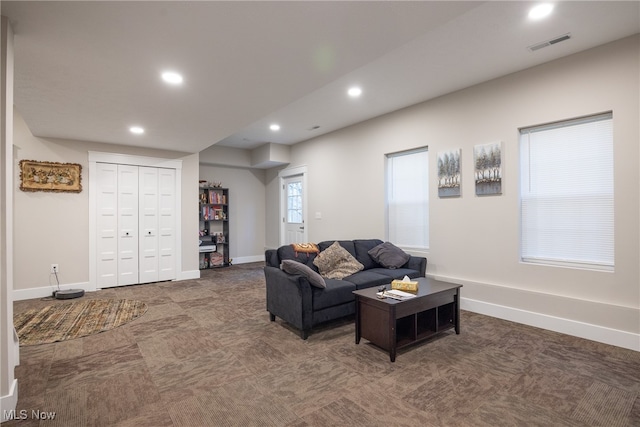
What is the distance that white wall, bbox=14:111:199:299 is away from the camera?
4570 millimetres

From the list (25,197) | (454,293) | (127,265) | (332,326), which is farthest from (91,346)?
(454,293)

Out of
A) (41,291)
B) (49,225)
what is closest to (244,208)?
(49,225)

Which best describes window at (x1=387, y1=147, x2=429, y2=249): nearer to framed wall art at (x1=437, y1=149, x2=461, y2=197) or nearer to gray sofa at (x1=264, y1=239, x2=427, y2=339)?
framed wall art at (x1=437, y1=149, x2=461, y2=197)

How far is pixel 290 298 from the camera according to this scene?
3.19 m

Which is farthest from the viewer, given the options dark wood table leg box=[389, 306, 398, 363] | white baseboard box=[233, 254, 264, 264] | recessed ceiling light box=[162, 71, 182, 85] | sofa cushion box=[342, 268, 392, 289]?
white baseboard box=[233, 254, 264, 264]

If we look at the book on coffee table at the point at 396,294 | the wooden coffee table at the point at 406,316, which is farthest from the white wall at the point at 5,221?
the book on coffee table at the point at 396,294

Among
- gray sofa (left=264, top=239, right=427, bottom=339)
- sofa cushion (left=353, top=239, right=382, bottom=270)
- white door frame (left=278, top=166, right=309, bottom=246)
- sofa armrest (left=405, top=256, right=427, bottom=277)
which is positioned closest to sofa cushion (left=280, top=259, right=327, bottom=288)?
gray sofa (left=264, top=239, right=427, bottom=339)

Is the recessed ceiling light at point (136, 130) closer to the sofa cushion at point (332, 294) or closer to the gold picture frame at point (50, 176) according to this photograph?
the gold picture frame at point (50, 176)

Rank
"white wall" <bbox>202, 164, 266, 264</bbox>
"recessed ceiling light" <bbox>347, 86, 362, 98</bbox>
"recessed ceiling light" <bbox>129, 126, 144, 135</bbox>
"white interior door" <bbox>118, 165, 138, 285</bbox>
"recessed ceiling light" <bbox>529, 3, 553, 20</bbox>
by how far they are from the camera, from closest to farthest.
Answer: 1. "recessed ceiling light" <bbox>529, 3, 553, 20</bbox>
2. "recessed ceiling light" <bbox>347, 86, 362, 98</bbox>
3. "recessed ceiling light" <bbox>129, 126, 144, 135</bbox>
4. "white interior door" <bbox>118, 165, 138, 285</bbox>
5. "white wall" <bbox>202, 164, 266, 264</bbox>

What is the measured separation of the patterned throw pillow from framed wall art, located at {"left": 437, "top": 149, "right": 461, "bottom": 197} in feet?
5.02

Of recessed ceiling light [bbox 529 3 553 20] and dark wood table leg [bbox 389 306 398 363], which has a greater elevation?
recessed ceiling light [bbox 529 3 553 20]

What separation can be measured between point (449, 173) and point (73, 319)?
5.00m

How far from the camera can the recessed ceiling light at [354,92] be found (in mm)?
3988

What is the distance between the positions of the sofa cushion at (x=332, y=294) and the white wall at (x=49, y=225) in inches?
166
